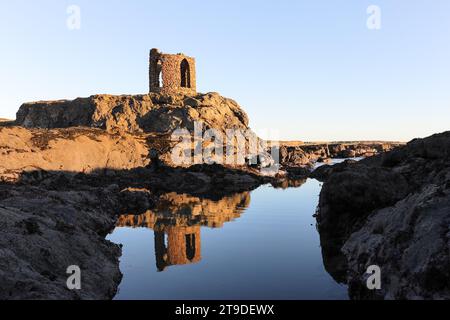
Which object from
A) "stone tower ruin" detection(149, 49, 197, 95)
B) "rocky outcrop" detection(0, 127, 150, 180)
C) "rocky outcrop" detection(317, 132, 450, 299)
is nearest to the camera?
"rocky outcrop" detection(317, 132, 450, 299)

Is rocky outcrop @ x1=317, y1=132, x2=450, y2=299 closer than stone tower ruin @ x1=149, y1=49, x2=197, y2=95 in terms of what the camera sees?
Yes

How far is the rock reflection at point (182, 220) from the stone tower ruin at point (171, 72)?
51.1 m

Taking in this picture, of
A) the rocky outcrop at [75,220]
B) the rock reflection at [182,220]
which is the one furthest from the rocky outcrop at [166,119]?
the rock reflection at [182,220]

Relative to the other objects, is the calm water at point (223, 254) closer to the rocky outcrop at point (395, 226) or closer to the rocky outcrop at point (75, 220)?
the rocky outcrop at point (75, 220)

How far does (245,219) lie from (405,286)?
24486 mm

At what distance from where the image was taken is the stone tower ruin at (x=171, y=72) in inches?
3814

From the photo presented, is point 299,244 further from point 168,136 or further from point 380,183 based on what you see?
point 168,136

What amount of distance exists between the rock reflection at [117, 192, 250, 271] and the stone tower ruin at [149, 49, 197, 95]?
5112 cm

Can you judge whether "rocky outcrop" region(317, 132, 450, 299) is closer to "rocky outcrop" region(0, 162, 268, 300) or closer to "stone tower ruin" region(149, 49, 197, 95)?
"rocky outcrop" region(0, 162, 268, 300)

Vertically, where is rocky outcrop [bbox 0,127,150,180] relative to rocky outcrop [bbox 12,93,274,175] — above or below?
below

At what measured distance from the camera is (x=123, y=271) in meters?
19.9

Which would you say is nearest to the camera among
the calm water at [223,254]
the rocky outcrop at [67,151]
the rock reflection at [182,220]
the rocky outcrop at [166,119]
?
the calm water at [223,254]

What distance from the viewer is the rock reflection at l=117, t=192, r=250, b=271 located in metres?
23.6

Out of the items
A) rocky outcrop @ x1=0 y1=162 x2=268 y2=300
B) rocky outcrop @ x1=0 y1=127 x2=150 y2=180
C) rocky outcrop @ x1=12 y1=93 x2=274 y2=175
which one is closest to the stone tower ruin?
rocky outcrop @ x1=12 y1=93 x2=274 y2=175
